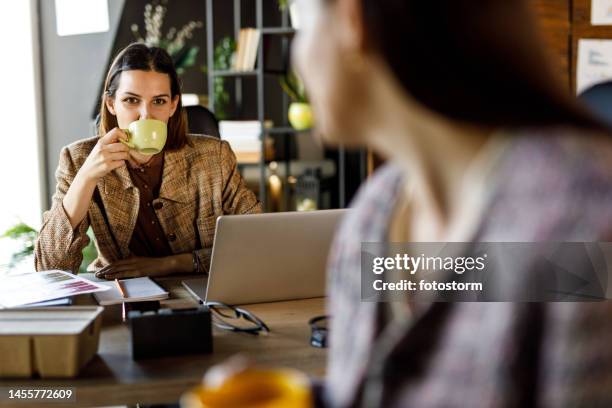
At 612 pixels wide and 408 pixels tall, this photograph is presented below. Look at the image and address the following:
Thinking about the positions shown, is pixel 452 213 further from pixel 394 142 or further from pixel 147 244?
pixel 147 244

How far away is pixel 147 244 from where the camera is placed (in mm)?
2086

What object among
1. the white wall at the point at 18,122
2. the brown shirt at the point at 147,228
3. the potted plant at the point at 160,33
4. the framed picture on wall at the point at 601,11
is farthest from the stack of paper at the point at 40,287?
the potted plant at the point at 160,33

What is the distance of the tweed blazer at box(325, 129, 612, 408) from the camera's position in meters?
0.55

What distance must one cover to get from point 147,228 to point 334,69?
154 cm

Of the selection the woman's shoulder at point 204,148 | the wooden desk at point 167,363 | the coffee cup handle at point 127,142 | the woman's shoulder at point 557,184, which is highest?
the woman's shoulder at point 557,184

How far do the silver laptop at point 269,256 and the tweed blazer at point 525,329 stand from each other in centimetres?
76

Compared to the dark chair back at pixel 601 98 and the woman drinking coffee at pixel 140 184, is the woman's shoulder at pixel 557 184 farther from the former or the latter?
the woman drinking coffee at pixel 140 184

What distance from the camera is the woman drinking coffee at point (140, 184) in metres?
1.86

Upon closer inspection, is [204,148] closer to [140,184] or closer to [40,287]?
[140,184]

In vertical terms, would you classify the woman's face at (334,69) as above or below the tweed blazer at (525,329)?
above

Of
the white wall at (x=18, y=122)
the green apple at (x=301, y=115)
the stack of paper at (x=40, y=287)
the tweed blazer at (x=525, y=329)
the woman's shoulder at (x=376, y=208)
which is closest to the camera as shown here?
the tweed blazer at (x=525, y=329)

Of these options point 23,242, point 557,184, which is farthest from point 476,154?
point 23,242

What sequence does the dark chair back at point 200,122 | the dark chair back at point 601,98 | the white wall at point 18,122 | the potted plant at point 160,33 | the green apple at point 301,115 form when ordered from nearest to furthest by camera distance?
the dark chair back at point 601,98 → the dark chair back at point 200,122 → the white wall at point 18,122 → the green apple at point 301,115 → the potted plant at point 160,33

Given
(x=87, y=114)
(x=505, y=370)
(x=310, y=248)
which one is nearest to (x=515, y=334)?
(x=505, y=370)
